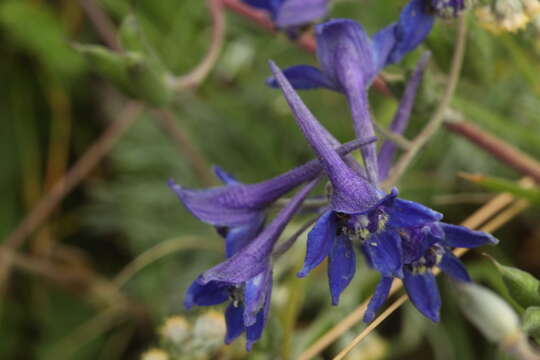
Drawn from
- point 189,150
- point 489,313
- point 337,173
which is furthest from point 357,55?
point 189,150

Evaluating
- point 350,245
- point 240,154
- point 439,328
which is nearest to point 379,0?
point 240,154

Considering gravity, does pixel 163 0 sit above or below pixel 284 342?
above

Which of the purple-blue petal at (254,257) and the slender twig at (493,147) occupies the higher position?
the slender twig at (493,147)

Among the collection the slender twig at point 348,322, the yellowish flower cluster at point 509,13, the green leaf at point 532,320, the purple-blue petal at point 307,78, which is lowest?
the green leaf at point 532,320

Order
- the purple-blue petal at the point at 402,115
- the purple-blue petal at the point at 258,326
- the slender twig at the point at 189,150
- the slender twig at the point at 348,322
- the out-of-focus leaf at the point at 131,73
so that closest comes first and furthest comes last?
the purple-blue petal at the point at 258,326, the purple-blue petal at the point at 402,115, the slender twig at the point at 348,322, the out-of-focus leaf at the point at 131,73, the slender twig at the point at 189,150

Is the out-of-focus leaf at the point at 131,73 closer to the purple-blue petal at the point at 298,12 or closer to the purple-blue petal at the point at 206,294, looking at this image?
the purple-blue petal at the point at 298,12

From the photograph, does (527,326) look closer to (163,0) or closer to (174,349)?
(174,349)

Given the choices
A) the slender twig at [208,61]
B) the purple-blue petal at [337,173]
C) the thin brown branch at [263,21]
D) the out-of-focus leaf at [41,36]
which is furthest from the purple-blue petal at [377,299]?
the out-of-focus leaf at [41,36]
